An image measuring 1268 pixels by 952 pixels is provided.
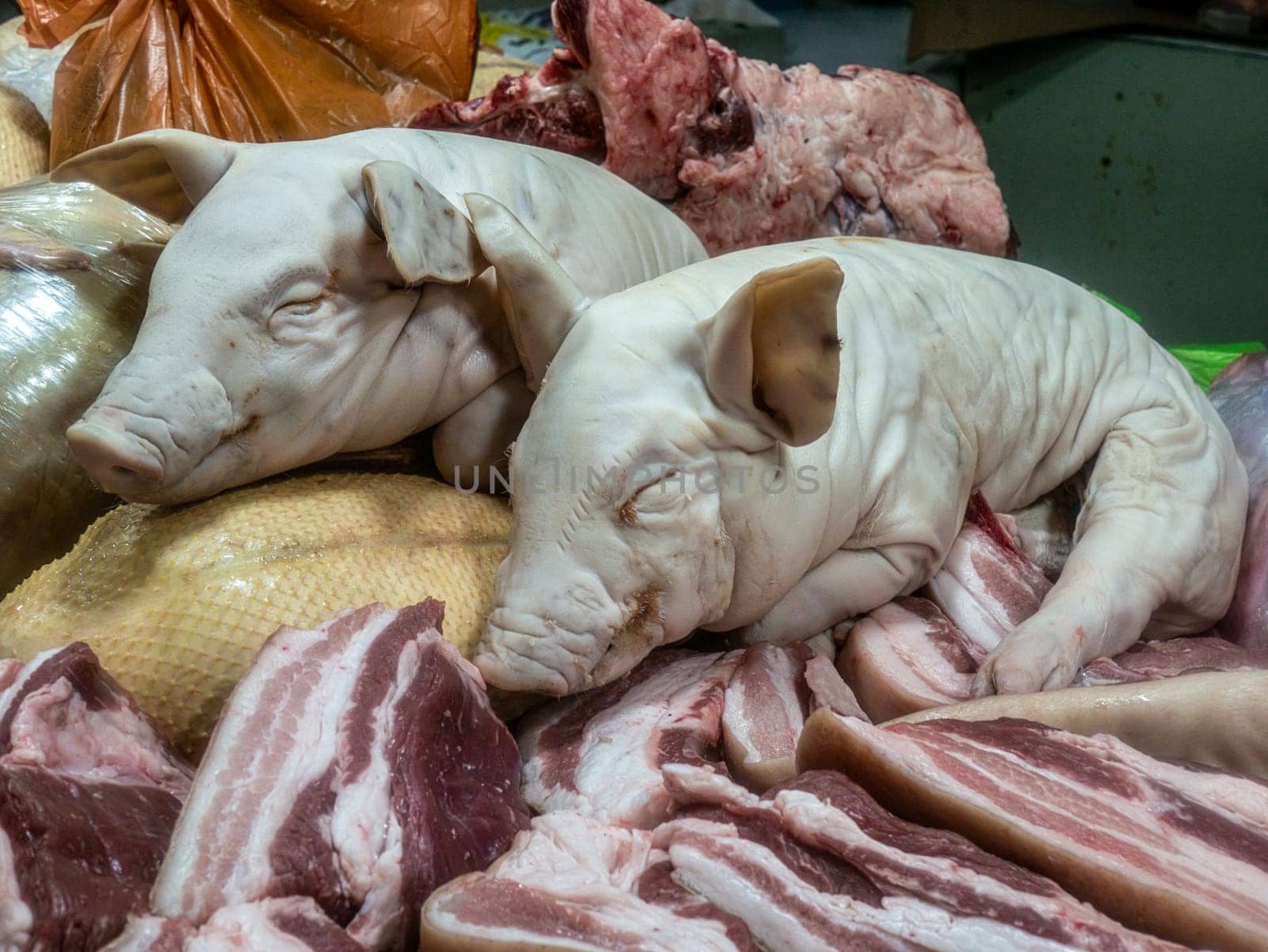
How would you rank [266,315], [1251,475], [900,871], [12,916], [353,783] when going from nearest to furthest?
[12,916]
[900,871]
[353,783]
[266,315]
[1251,475]

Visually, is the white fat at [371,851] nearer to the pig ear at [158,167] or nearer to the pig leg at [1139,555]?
the pig leg at [1139,555]

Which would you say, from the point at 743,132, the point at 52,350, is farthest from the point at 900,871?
the point at 743,132

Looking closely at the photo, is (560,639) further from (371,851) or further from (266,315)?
(266,315)

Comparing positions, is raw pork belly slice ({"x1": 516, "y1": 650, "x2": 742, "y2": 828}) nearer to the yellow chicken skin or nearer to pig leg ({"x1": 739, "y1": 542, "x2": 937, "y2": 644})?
pig leg ({"x1": 739, "y1": 542, "x2": 937, "y2": 644})

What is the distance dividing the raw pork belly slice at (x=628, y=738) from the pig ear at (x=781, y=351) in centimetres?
45

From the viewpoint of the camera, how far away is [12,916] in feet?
3.43

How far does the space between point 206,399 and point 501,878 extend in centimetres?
82

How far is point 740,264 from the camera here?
72.7 inches

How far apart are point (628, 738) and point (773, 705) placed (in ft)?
0.77

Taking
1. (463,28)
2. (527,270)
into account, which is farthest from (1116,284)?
(527,270)

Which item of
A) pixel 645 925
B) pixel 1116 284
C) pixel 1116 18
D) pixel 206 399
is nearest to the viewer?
pixel 645 925

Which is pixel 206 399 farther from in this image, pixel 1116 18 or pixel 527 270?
pixel 1116 18

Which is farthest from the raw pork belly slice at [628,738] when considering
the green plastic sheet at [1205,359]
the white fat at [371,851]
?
the green plastic sheet at [1205,359]

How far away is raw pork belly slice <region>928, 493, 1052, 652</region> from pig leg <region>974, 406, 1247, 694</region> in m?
0.09
